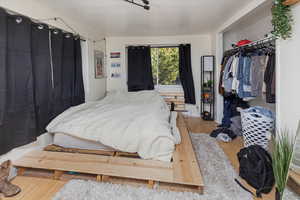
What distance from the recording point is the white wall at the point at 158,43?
15.2 feet

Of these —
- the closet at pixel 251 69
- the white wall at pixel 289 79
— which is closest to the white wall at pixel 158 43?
the closet at pixel 251 69

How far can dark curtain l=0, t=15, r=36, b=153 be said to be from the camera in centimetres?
196

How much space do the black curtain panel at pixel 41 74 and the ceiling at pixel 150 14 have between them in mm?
480

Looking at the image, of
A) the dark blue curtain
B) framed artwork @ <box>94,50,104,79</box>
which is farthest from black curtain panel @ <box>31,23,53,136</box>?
framed artwork @ <box>94,50,104,79</box>

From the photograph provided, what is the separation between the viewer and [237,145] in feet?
9.46

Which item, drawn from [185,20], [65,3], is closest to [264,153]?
[185,20]

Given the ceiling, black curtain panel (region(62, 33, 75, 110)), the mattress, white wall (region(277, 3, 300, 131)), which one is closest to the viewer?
white wall (region(277, 3, 300, 131))

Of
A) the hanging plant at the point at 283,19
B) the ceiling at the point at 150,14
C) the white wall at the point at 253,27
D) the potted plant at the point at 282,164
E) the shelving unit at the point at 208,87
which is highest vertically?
the ceiling at the point at 150,14

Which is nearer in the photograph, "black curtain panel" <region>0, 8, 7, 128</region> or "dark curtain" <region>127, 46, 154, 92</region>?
"black curtain panel" <region>0, 8, 7, 128</region>

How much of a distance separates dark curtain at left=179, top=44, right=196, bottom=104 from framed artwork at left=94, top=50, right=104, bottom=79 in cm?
200

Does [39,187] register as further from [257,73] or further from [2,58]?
[257,73]

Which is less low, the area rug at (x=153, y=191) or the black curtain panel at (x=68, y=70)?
the black curtain panel at (x=68, y=70)

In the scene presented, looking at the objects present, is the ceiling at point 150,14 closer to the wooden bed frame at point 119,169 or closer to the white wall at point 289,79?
the white wall at point 289,79

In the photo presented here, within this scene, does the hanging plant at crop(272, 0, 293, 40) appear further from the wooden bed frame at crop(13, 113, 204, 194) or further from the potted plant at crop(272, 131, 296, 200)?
the wooden bed frame at crop(13, 113, 204, 194)
